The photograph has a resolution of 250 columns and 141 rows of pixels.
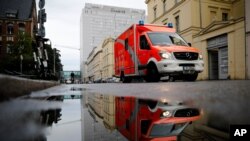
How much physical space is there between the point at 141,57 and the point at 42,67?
4.52m

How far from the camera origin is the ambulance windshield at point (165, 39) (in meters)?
11.4

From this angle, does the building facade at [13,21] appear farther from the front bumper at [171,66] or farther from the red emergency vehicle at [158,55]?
Result: the front bumper at [171,66]

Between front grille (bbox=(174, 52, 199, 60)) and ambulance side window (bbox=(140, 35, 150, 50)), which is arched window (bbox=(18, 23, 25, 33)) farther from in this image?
front grille (bbox=(174, 52, 199, 60))

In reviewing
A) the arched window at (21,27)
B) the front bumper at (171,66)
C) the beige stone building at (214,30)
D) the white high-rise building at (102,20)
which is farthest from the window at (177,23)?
the white high-rise building at (102,20)

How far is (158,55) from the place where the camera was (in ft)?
34.5

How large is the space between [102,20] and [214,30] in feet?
340

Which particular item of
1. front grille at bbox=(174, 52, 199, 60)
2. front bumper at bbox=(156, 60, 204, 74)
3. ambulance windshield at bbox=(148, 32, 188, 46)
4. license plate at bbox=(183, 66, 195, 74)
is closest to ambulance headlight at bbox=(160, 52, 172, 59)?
front bumper at bbox=(156, 60, 204, 74)

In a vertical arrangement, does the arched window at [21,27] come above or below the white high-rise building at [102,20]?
below

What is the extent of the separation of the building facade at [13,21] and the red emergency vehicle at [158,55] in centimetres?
3917

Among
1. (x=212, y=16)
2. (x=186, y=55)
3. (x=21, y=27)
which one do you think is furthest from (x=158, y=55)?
(x=21, y=27)

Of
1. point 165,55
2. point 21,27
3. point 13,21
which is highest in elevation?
point 13,21

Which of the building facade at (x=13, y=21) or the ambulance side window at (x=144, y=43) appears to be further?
the building facade at (x=13, y=21)

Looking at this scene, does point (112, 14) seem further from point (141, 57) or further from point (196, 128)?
point (196, 128)

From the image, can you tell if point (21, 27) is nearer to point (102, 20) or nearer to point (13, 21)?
point (13, 21)
